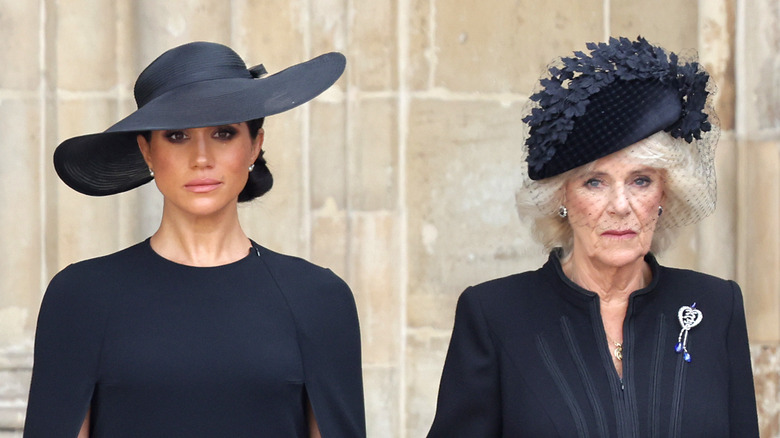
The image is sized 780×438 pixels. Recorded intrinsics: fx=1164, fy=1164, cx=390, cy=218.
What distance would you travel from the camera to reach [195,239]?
2695 millimetres

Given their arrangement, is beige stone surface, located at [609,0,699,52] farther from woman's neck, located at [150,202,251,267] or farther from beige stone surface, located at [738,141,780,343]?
woman's neck, located at [150,202,251,267]

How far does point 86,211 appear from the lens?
428 cm

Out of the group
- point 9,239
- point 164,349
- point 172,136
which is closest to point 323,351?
point 164,349

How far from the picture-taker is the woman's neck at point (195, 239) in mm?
2686

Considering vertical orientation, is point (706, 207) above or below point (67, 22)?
below

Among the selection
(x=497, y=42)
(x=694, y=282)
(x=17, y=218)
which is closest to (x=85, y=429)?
(x=694, y=282)

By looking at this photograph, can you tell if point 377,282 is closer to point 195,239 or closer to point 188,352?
point 195,239

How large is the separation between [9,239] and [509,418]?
2276 millimetres

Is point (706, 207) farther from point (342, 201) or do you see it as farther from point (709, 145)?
point (342, 201)

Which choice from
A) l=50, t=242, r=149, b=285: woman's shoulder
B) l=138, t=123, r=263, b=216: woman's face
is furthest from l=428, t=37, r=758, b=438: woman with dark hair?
l=50, t=242, r=149, b=285: woman's shoulder

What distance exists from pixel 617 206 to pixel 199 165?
98cm

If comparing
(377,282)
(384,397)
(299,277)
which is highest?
(299,277)

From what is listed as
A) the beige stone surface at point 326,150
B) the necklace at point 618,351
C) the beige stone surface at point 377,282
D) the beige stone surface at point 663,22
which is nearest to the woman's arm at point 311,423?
the necklace at point 618,351

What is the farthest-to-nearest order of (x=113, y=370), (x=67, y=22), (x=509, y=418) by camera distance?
1. (x=67, y=22)
2. (x=509, y=418)
3. (x=113, y=370)
